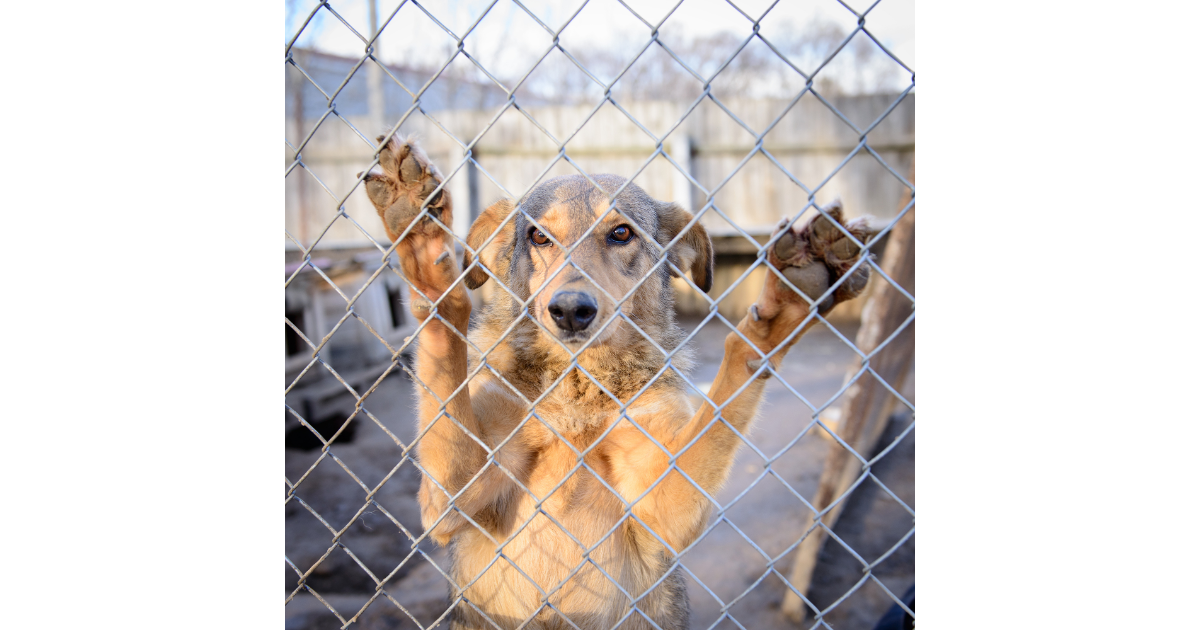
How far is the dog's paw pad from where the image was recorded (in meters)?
1.54

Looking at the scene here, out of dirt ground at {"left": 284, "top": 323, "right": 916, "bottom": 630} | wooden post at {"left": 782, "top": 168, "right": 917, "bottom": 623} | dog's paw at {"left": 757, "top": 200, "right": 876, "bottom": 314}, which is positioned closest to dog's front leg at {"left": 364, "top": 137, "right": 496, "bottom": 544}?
dog's paw at {"left": 757, "top": 200, "right": 876, "bottom": 314}

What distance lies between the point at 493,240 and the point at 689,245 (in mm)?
822

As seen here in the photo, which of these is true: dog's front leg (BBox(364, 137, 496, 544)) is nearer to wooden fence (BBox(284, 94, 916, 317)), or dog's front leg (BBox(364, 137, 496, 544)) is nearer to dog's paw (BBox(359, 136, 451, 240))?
dog's paw (BBox(359, 136, 451, 240))

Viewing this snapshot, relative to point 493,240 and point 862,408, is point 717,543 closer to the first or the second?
point 862,408

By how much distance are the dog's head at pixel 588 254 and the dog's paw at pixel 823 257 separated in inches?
20.7

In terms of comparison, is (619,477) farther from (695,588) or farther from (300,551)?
(300,551)

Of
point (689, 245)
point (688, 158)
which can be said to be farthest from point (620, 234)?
point (688, 158)

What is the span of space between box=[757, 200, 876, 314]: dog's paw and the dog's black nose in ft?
1.81

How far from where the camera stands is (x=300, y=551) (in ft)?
14.5

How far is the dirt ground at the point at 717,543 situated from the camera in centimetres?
404

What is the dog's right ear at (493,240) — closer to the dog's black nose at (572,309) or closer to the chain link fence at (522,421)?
the chain link fence at (522,421)
